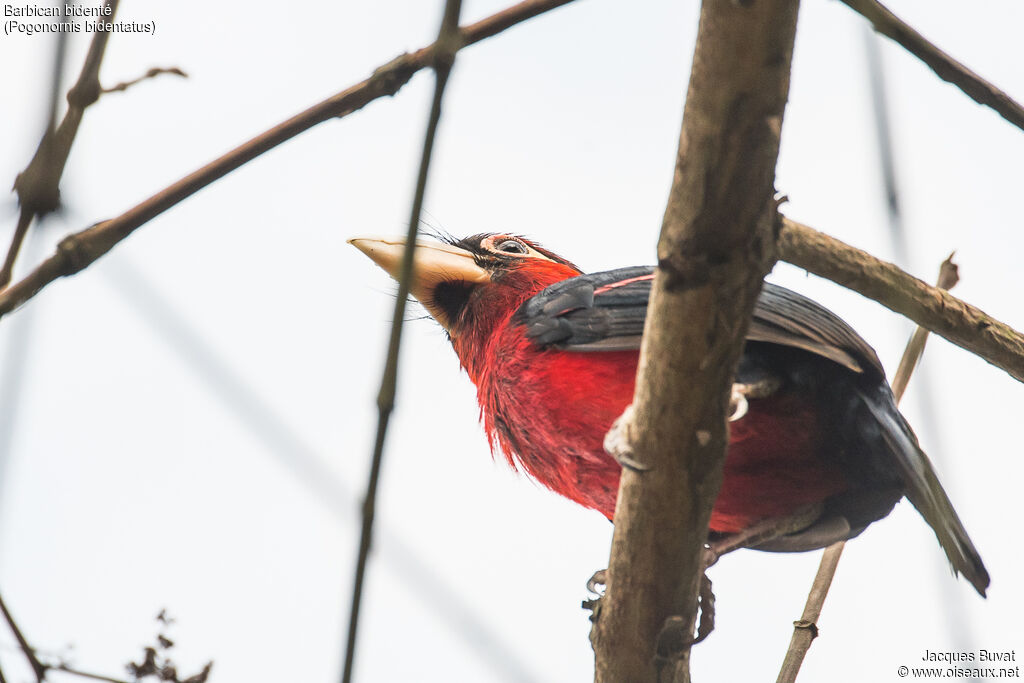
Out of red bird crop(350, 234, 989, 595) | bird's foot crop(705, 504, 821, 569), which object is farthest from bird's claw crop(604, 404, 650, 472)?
bird's foot crop(705, 504, 821, 569)

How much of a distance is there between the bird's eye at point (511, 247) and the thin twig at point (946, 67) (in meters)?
2.54

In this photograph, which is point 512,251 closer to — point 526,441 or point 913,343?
point 526,441

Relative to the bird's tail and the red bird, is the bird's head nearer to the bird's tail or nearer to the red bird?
the red bird

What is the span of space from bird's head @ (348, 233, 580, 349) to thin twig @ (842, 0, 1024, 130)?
221 centimetres

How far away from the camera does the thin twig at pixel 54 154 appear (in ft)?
4.32

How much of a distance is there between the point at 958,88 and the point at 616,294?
4.71 feet

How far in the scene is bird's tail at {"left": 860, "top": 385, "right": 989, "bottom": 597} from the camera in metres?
2.48

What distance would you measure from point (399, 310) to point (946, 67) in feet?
3.65

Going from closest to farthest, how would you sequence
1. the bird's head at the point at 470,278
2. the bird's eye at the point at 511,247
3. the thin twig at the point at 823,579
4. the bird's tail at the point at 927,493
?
the bird's tail at the point at 927,493 → the thin twig at the point at 823,579 → the bird's head at the point at 470,278 → the bird's eye at the point at 511,247

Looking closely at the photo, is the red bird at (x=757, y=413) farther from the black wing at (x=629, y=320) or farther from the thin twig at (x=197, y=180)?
the thin twig at (x=197, y=180)

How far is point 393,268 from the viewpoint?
12.2 feet

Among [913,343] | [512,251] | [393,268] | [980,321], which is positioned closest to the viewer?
[980,321]

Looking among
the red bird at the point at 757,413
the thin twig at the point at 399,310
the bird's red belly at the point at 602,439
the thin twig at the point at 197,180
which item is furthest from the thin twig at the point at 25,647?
the bird's red belly at the point at 602,439

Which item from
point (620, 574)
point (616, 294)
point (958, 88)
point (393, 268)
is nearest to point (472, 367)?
point (393, 268)
